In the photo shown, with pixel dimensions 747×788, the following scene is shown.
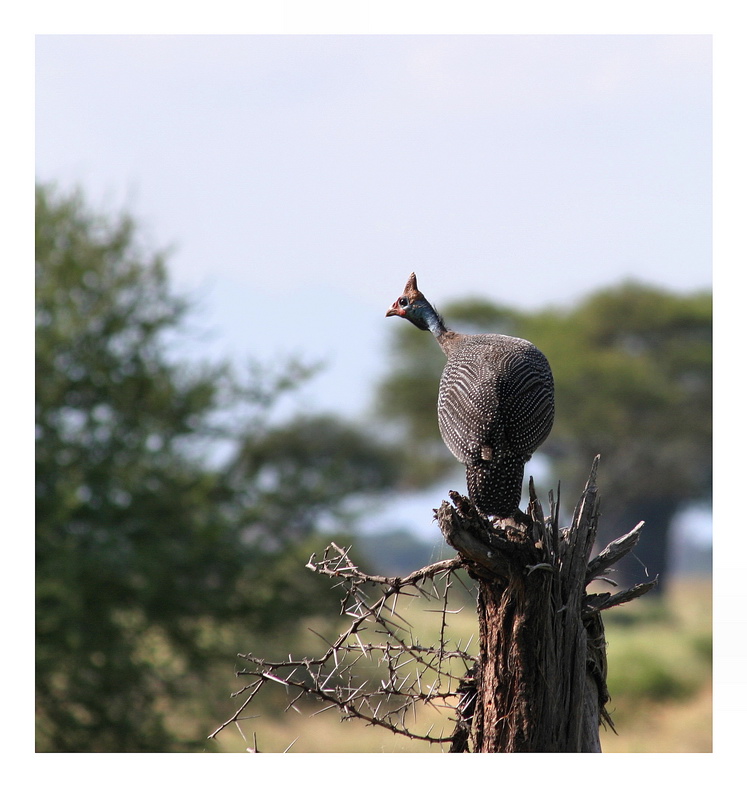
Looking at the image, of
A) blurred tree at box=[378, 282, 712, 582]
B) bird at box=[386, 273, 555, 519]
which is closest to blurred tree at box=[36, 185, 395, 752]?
Result: bird at box=[386, 273, 555, 519]

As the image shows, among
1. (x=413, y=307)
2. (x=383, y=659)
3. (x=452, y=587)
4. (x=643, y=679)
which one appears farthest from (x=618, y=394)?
(x=383, y=659)

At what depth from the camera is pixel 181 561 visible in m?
18.5

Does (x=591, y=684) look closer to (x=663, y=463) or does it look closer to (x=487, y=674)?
(x=487, y=674)

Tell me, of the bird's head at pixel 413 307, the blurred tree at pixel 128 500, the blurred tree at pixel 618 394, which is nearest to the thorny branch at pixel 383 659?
the bird's head at pixel 413 307

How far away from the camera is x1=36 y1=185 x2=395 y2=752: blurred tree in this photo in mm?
17375

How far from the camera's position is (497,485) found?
436cm

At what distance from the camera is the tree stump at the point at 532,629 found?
3875 mm

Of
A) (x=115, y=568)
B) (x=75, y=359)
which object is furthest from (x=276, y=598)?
(x=75, y=359)

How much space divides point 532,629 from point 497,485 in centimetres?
66

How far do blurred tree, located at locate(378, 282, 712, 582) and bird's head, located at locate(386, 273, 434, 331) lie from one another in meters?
29.4

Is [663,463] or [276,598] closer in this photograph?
[276,598]

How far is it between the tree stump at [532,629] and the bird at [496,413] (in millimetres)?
237

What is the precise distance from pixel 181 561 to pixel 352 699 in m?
14.8

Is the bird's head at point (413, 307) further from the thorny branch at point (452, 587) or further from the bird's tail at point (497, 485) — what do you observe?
the thorny branch at point (452, 587)
